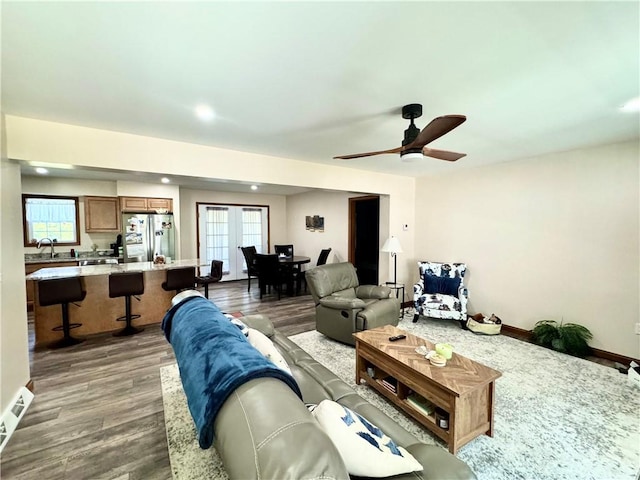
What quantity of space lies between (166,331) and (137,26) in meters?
1.76

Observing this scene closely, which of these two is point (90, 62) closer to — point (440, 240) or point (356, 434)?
point (356, 434)

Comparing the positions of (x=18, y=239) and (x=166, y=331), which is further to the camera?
(x=18, y=239)

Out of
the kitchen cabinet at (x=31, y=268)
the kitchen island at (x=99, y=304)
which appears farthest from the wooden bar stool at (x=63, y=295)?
the kitchen cabinet at (x=31, y=268)

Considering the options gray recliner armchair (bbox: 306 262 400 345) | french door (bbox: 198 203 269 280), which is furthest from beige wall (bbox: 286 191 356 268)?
gray recliner armchair (bbox: 306 262 400 345)

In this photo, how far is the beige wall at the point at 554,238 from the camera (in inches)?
121

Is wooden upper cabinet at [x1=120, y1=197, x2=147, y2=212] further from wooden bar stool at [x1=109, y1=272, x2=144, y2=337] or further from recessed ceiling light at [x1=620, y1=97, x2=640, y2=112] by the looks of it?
recessed ceiling light at [x1=620, y1=97, x2=640, y2=112]

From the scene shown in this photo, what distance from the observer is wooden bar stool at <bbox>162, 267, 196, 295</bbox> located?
13.6 feet

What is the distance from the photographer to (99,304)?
3902 mm

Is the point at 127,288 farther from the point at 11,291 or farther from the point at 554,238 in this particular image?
the point at 554,238

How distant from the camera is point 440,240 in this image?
15.9 ft

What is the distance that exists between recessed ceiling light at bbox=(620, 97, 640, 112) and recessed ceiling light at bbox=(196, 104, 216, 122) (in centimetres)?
324

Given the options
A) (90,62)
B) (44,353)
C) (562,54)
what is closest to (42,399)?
(44,353)

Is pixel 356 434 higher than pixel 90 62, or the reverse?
pixel 90 62

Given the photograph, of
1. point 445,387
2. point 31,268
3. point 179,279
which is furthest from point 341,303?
point 31,268
